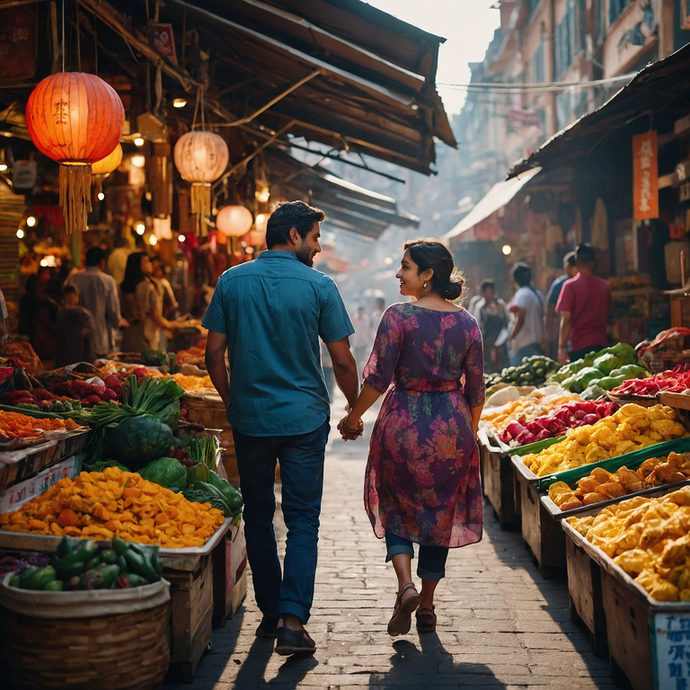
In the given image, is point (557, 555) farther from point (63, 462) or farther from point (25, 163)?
point (25, 163)

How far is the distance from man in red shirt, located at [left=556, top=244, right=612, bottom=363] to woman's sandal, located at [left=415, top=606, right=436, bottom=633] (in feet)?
16.9

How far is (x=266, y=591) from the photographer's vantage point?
4305 millimetres

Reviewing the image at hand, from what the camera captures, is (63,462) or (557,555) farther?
(557,555)

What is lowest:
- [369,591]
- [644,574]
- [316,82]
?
[369,591]

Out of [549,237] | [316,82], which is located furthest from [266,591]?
[549,237]

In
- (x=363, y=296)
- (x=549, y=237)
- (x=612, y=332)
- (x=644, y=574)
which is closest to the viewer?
(x=644, y=574)

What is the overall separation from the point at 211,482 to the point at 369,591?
1.26 metres

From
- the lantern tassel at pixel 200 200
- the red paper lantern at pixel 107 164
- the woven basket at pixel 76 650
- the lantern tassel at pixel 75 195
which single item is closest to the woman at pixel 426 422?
the woven basket at pixel 76 650

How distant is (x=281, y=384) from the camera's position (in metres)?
4.13

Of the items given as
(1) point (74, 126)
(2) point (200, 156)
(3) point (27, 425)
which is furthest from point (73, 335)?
(3) point (27, 425)

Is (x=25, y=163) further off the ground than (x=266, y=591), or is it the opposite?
(x=25, y=163)

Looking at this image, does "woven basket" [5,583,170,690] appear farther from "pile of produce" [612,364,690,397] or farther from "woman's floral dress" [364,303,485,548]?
"pile of produce" [612,364,690,397]

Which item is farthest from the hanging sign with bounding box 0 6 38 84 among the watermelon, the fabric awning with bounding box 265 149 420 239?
the fabric awning with bounding box 265 149 420 239

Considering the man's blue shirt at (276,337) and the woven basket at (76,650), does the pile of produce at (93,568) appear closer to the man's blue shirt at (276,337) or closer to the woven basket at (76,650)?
the woven basket at (76,650)
